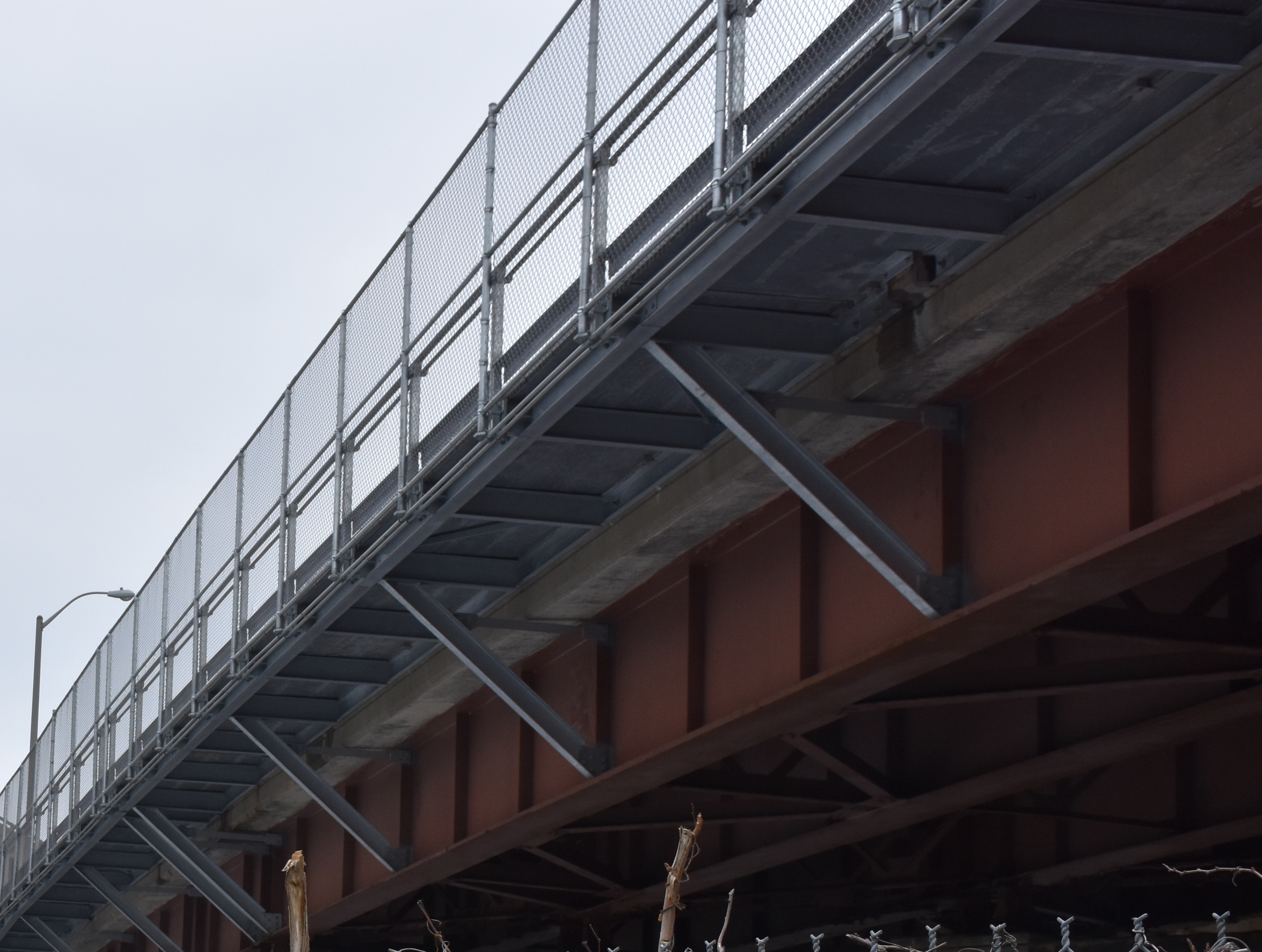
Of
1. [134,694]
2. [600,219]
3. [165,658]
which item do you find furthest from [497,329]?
[134,694]

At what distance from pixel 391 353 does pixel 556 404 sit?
4707 mm

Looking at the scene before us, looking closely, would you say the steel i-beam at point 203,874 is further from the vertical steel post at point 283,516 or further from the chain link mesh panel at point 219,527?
the vertical steel post at point 283,516

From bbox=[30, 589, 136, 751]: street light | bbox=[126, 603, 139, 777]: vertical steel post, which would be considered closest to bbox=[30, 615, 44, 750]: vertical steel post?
bbox=[30, 589, 136, 751]: street light

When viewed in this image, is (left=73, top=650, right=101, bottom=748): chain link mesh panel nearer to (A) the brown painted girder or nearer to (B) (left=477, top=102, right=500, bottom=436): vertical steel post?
(A) the brown painted girder

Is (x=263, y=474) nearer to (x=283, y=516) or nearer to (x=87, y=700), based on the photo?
(x=283, y=516)

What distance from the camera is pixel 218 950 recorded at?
1258 inches

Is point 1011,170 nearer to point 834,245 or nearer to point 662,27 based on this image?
point 834,245

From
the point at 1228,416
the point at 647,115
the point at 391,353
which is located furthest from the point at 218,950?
the point at 1228,416

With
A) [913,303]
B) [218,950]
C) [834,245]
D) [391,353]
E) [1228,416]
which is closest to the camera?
[1228,416]

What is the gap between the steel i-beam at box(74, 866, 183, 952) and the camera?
31547mm

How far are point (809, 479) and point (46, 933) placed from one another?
99.7 feet

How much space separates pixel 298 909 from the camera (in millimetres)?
6484

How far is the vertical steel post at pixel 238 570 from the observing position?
20.3 metres

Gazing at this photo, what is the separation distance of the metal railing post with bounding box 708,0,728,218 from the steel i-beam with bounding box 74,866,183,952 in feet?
77.3
